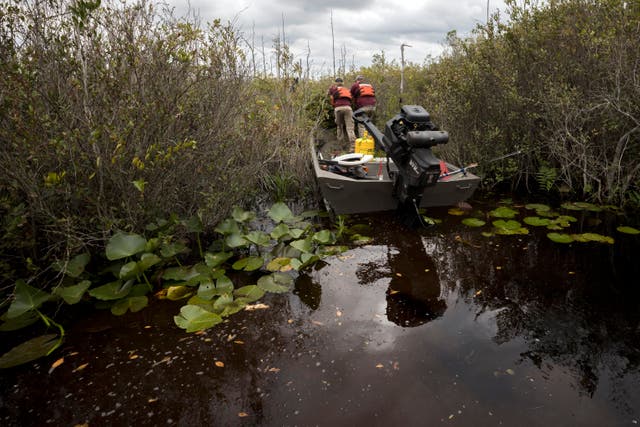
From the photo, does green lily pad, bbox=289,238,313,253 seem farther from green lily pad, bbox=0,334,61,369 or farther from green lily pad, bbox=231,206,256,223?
Result: green lily pad, bbox=0,334,61,369

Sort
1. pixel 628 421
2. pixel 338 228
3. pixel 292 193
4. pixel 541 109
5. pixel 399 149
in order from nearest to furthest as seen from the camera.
A: pixel 628 421
pixel 399 149
pixel 338 228
pixel 541 109
pixel 292 193

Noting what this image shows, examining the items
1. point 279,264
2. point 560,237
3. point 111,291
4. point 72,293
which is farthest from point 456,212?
point 72,293

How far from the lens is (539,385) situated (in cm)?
219

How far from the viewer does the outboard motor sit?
13.4 ft

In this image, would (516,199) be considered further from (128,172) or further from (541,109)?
(128,172)

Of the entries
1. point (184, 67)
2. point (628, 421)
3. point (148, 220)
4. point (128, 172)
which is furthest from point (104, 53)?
point (628, 421)

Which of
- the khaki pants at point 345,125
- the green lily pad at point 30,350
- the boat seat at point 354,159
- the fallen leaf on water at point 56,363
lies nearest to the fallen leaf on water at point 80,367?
the fallen leaf on water at point 56,363

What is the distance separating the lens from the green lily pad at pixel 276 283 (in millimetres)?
3301

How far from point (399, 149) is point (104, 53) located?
3.05 metres

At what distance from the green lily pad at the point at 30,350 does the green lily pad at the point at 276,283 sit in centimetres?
151

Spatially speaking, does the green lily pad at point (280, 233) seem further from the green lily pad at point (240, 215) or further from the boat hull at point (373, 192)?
the boat hull at point (373, 192)

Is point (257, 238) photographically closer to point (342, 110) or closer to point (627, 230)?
point (627, 230)

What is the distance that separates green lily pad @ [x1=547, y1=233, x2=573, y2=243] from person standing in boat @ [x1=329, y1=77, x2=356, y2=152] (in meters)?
4.77

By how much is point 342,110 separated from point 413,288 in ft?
20.4
